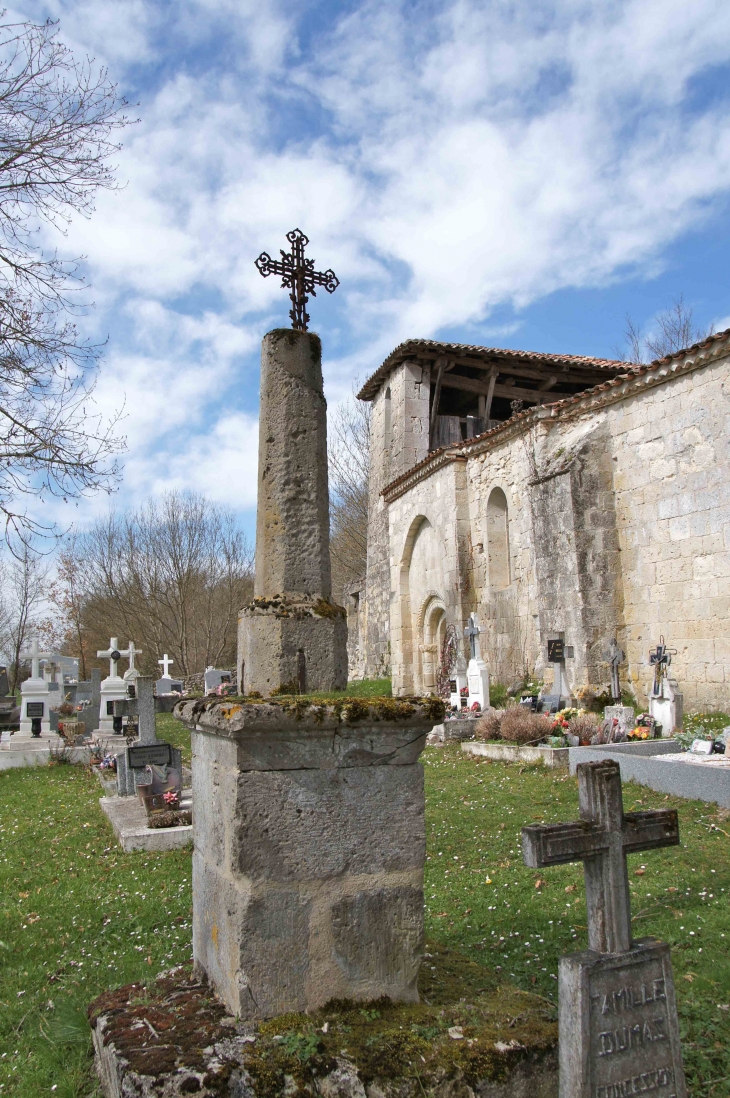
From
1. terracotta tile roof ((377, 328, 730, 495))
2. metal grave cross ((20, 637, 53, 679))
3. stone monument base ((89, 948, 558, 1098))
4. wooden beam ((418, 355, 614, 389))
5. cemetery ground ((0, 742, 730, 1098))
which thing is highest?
wooden beam ((418, 355, 614, 389))

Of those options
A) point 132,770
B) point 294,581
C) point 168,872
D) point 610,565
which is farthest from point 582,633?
point 294,581

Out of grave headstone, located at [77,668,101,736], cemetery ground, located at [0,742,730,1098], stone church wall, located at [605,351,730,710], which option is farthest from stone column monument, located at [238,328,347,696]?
grave headstone, located at [77,668,101,736]

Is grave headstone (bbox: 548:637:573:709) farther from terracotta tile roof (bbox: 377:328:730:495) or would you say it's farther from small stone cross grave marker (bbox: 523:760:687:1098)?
small stone cross grave marker (bbox: 523:760:687:1098)

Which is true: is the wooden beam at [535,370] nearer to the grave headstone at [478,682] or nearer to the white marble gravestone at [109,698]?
the grave headstone at [478,682]

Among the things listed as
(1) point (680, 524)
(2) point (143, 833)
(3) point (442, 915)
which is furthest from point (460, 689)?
(3) point (442, 915)

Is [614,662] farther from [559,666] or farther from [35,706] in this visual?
[35,706]

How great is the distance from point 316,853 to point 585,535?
10.4 m

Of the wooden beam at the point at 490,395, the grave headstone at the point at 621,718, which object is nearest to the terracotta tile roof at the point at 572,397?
the wooden beam at the point at 490,395

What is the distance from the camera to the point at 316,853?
2.70 meters

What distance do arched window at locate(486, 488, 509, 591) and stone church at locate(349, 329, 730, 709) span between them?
2 cm

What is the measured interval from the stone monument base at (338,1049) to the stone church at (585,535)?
891cm

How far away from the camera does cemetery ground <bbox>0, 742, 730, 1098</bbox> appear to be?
3.29 metres

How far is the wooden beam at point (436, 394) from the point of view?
2097cm

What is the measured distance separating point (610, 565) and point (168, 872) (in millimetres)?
8544
